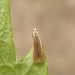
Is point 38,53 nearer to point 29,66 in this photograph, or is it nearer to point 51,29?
point 29,66

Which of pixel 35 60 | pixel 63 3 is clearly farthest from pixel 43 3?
pixel 35 60

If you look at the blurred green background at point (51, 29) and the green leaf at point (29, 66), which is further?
the blurred green background at point (51, 29)

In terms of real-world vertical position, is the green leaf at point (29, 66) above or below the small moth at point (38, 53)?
below

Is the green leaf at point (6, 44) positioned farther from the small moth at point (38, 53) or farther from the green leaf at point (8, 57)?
the small moth at point (38, 53)

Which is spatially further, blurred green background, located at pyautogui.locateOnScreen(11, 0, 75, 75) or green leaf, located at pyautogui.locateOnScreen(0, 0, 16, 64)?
blurred green background, located at pyautogui.locateOnScreen(11, 0, 75, 75)

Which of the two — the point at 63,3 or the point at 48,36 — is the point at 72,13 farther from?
the point at 48,36

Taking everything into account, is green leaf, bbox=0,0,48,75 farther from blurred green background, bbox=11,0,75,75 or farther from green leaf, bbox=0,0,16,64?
blurred green background, bbox=11,0,75,75

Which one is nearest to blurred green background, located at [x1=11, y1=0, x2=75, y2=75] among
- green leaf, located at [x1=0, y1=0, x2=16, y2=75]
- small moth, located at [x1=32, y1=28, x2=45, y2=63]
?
small moth, located at [x1=32, y1=28, x2=45, y2=63]

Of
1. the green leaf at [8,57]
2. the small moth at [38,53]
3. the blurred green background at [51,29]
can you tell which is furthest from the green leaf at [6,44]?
the blurred green background at [51,29]

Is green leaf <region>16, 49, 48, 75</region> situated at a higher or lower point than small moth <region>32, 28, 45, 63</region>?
lower
